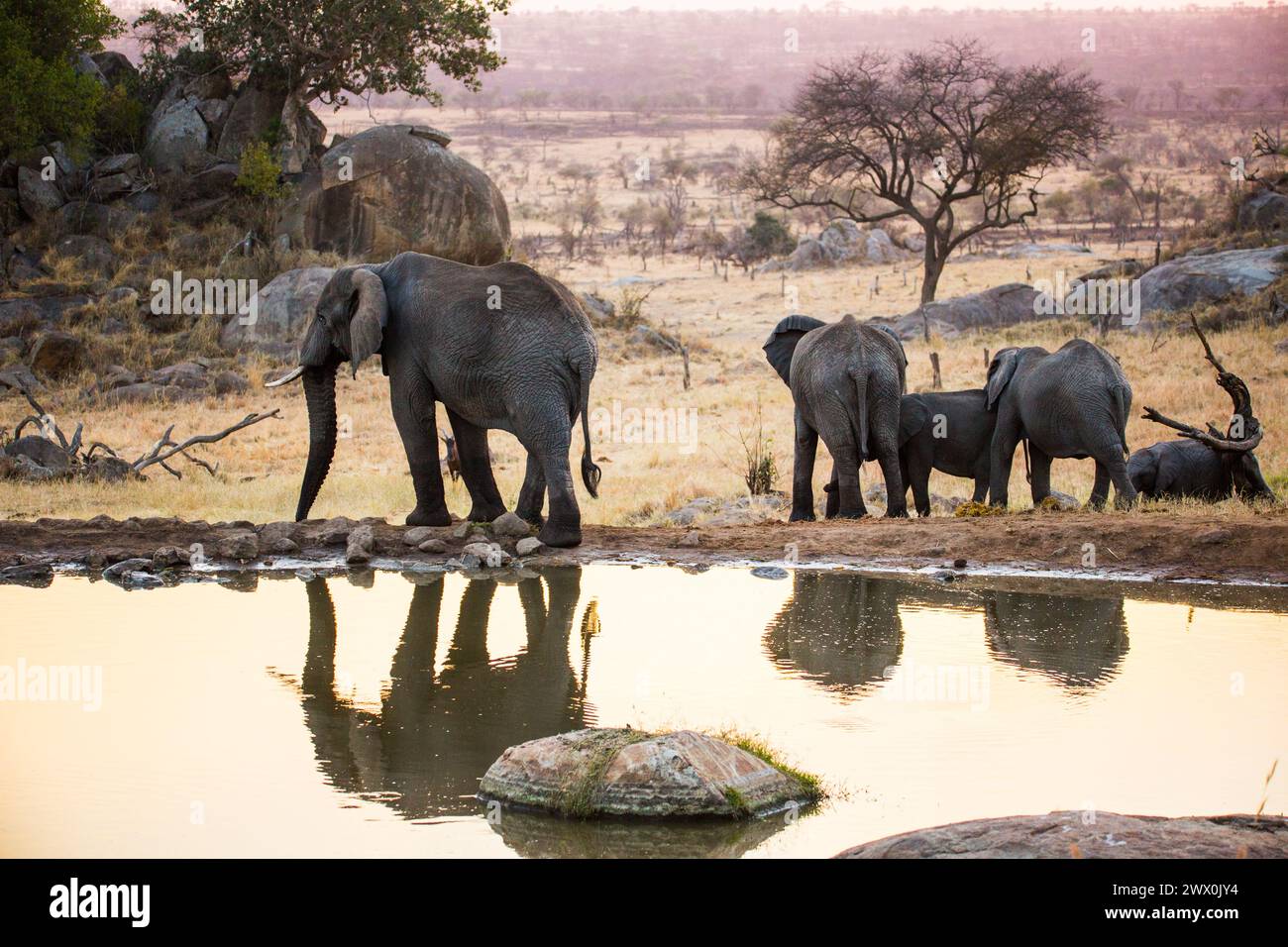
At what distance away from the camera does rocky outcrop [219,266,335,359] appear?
24.2 metres

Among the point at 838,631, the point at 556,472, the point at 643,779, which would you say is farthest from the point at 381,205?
the point at 643,779

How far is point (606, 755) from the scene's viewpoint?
6.11 metres

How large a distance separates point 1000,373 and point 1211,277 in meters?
16.3

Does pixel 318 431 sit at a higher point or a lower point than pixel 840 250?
lower

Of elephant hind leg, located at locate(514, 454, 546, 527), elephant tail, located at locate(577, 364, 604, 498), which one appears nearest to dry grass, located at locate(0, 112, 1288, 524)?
elephant hind leg, located at locate(514, 454, 546, 527)

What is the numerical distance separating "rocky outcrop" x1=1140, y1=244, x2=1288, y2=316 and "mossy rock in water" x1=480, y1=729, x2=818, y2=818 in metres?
23.9

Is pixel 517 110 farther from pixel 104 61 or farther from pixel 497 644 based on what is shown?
pixel 497 644

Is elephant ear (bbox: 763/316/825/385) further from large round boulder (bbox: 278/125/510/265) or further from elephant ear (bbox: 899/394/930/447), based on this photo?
large round boulder (bbox: 278/125/510/265)

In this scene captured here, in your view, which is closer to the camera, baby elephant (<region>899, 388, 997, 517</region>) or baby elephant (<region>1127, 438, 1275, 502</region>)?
baby elephant (<region>1127, 438, 1275, 502</region>)

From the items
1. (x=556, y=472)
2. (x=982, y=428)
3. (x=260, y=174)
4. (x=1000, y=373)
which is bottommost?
(x=556, y=472)

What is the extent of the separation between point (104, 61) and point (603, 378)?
12.8m

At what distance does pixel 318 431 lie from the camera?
13023mm

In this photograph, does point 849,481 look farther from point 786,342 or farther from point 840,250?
point 840,250

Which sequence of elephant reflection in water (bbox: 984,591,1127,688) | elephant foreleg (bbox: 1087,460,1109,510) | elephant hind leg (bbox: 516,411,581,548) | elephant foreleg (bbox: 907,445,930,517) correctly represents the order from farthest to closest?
1. elephant foreleg (bbox: 907,445,930,517)
2. elephant foreleg (bbox: 1087,460,1109,510)
3. elephant hind leg (bbox: 516,411,581,548)
4. elephant reflection in water (bbox: 984,591,1127,688)
